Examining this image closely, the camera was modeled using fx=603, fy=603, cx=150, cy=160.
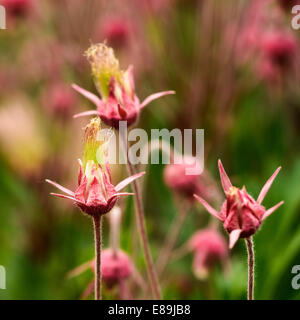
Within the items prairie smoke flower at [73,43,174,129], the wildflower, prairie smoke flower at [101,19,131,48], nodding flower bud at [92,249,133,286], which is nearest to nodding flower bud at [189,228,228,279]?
nodding flower bud at [92,249,133,286]

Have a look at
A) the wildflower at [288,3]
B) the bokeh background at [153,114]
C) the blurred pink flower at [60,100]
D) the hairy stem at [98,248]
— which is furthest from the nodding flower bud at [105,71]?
the blurred pink flower at [60,100]

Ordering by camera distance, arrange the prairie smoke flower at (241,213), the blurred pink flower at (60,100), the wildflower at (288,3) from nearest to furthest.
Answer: the prairie smoke flower at (241,213) < the wildflower at (288,3) < the blurred pink flower at (60,100)

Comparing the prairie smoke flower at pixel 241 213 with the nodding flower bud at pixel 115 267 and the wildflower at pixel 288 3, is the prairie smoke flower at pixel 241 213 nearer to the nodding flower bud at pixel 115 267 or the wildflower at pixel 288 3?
the nodding flower bud at pixel 115 267

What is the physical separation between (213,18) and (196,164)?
1.83 ft

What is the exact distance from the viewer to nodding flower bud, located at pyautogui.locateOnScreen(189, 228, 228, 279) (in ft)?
3.04

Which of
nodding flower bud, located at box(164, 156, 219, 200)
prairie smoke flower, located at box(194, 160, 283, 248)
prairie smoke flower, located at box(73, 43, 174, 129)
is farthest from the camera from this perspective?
nodding flower bud, located at box(164, 156, 219, 200)

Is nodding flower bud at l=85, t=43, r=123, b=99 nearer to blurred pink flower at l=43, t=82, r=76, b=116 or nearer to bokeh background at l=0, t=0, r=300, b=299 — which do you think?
bokeh background at l=0, t=0, r=300, b=299

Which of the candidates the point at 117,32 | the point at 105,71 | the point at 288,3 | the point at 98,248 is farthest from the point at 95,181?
the point at 117,32

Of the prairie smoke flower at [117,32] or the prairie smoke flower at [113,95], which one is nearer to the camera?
the prairie smoke flower at [113,95]

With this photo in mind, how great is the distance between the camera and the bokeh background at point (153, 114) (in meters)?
1.08

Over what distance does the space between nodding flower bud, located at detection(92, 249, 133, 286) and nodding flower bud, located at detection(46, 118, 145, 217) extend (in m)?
0.17

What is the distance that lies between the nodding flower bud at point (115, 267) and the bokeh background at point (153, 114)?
195mm
